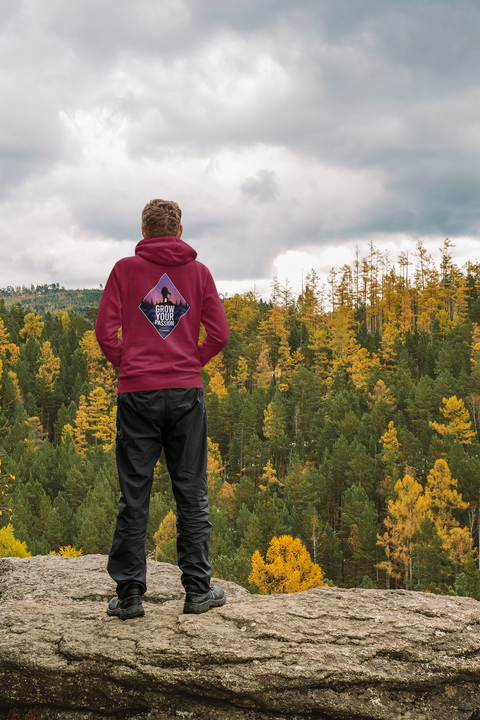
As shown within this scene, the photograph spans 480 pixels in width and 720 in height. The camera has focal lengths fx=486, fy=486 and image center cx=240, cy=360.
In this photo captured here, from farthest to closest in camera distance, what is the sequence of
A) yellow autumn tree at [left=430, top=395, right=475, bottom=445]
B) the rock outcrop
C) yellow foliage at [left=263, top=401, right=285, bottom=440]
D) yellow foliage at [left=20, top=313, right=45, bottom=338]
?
yellow foliage at [left=20, top=313, right=45, bottom=338] < yellow foliage at [left=263, top=401, right=285, bottom=440] < yellow autumn tree at [left=430, top=395, right=475, bottom=445] < the rock outcrop

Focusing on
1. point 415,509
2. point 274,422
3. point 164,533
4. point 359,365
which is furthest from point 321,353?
point 164,533

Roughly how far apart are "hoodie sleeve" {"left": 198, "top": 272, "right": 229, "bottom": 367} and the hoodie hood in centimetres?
30

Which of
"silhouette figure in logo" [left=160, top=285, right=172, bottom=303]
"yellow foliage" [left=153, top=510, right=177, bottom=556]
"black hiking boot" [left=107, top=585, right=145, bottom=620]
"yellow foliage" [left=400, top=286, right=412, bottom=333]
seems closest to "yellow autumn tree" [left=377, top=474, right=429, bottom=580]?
"yellow foliage" [left=153, top=510, right=177, bottom=556]

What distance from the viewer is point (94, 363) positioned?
7588 cm

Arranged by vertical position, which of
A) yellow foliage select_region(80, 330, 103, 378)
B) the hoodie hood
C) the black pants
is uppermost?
yellow foliage select_region(80, 330, 103, 378)

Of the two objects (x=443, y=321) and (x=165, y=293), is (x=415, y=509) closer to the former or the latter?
(x=165, y=293)

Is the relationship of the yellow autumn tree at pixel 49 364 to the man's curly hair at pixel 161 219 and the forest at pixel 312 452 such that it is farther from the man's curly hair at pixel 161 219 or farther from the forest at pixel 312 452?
the man's curly hair at pixel 161 219

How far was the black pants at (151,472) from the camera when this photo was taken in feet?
10.9

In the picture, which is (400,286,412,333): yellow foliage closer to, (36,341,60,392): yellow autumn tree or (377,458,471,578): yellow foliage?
(377,458,471,578): yellow foliage

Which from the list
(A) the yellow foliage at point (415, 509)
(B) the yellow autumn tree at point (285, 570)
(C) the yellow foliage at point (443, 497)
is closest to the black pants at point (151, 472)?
(B) the yellow autumn tree at point (285, 570)

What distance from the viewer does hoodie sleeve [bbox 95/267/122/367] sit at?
11.1ft

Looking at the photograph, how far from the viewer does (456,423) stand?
3775cm

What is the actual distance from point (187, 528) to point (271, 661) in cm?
97

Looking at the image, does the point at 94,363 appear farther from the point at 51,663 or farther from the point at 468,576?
the point at 51,663
